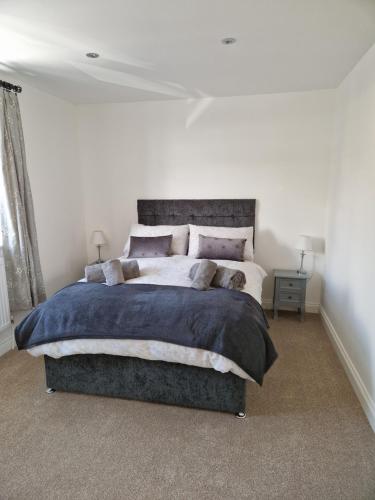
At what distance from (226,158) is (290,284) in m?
1.68

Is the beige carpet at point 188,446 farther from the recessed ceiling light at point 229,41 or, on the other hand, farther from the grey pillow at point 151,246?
the recessed ceiling light at point 229,41

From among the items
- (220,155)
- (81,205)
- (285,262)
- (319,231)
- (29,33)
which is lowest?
(285,262)

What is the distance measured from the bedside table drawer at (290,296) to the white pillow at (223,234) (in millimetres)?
558

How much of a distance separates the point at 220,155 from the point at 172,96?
0.88 metres

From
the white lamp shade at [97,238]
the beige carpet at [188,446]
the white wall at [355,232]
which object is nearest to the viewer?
the beige carpet at [188,446]

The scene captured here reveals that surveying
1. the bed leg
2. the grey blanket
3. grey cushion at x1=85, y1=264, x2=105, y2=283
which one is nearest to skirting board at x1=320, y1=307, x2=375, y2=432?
the grey blanket

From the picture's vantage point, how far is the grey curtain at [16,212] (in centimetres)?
279

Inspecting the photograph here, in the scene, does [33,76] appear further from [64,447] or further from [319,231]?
[319,231]

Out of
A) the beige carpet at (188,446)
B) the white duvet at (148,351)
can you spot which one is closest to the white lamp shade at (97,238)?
the white duvet at (148,351)

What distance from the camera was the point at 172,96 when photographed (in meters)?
3.62

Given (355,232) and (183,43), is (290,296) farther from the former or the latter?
(183,43)

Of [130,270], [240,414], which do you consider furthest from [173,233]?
[240,414]

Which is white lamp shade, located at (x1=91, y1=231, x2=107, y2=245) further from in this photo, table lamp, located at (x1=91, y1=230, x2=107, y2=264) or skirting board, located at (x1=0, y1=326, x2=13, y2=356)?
skirting board, located at (x1=0, y1=326, x2=13, y2=356)

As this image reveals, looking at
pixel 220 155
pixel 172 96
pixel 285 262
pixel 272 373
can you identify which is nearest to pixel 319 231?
pixel 285 262
